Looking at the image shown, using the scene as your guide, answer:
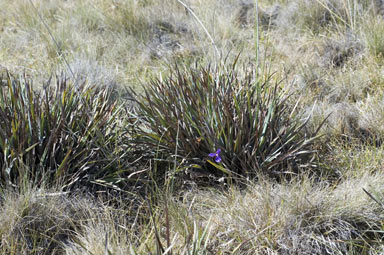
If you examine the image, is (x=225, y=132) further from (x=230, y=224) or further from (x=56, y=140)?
(x=56, y=140)

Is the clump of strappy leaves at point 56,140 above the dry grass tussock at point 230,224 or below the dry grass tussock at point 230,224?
above

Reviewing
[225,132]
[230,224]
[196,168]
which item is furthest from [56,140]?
[230,224]

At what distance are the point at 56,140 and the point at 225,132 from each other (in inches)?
45.5

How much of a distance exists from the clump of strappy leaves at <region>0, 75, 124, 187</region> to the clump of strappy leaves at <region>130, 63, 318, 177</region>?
31 cm

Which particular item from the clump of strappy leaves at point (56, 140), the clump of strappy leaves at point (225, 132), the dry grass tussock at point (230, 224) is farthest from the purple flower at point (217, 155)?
the clump of strappy leaves at point (56, 140)

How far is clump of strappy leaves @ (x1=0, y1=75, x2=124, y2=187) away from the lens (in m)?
3.04

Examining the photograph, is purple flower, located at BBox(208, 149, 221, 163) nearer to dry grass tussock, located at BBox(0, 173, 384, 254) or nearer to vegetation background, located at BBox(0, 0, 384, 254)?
vegetation background, located at BBox(0, 0, 384, 254)

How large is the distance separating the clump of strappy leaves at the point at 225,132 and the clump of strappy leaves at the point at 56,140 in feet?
1.02

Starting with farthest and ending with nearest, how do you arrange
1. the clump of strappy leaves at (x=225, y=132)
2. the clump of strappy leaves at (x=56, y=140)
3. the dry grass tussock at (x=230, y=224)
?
the clump of strappy leaves at (x=225, y=132) < the clump of strappy leaves at (x=56, y=140) < the dry grass tussock at (x=230, y=224)

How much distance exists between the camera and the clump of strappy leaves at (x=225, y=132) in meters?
3.26

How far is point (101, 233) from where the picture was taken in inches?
107

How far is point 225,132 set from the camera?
336cm

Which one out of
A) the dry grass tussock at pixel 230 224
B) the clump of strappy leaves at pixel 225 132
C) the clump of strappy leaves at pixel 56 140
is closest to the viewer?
the dry grass tussock at pixel 230 224

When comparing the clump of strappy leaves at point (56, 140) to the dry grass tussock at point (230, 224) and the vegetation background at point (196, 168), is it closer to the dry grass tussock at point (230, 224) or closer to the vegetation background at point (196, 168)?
the vegetation background at point (196, 168)
